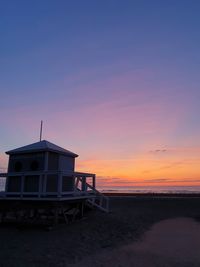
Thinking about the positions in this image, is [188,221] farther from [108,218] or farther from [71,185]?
[71,185]

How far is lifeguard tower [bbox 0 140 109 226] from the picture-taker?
15.3 m

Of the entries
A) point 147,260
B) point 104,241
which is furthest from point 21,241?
point 147,260

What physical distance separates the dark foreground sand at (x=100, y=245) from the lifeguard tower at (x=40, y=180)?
1.19 meters

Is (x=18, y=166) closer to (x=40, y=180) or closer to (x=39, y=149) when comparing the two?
(x=39, y=149)

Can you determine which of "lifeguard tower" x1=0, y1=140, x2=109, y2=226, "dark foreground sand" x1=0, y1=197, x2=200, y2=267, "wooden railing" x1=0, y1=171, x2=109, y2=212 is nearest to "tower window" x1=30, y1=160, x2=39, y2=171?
"lifeguard tower" x1=0, y1=140, x2=109, y2=226

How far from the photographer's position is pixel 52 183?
631 inches

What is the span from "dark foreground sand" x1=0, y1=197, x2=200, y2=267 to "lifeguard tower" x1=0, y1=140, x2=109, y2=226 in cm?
119

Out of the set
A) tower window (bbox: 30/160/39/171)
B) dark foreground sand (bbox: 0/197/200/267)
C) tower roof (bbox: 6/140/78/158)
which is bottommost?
dark foreground sand (bbox: 0/197/200/267)

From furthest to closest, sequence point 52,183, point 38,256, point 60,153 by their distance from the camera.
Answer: point 60,153 < point 52,183 < point 38,256

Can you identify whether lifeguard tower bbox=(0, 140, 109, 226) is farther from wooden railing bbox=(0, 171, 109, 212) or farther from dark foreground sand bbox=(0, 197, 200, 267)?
dark foreground sand bbox=(0, 197, 200, 267)

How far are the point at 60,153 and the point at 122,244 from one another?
570 cm

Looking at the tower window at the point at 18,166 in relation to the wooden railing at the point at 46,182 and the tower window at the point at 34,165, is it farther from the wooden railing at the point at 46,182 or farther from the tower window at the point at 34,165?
the tower window at the point at 34,165

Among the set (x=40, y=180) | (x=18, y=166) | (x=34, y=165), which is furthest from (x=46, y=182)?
(x=18, y=166)

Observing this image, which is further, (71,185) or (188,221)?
(188,221)
